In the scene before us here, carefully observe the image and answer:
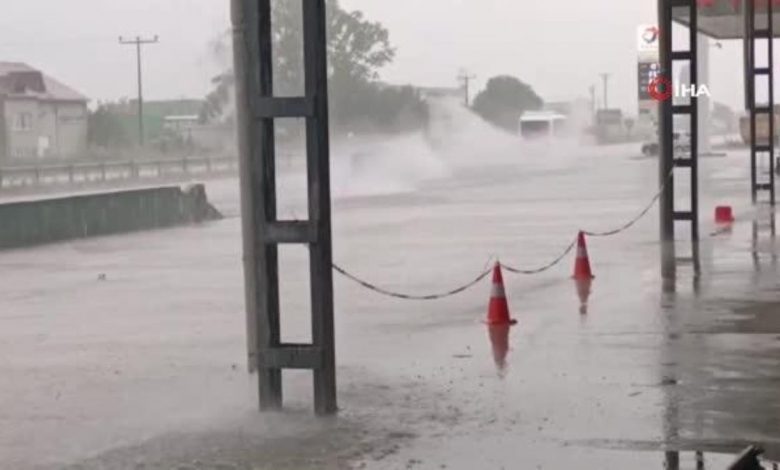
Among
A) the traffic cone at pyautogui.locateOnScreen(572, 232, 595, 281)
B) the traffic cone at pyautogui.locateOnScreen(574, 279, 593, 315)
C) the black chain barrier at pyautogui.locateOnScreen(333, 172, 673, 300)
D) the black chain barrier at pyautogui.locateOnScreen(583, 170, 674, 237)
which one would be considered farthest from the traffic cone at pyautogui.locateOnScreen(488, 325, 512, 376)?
the black chain barrier at pyautogui.locateOnScreen(583, 170, 674, 237)

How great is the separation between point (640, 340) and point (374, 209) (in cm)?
2531

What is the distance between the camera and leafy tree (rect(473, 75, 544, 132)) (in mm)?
110312

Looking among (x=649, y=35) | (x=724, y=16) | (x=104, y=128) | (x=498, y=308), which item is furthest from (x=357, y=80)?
(x=498, y=308)

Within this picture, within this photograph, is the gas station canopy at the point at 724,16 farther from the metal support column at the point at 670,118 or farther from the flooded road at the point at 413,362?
the flooded road at the point at 413,362

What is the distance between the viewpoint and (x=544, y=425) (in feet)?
26.8

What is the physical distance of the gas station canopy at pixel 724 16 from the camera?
97.6 ft

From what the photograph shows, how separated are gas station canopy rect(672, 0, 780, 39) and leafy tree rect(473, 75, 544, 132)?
6561cm

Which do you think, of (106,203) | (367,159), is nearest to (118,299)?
(106,203)

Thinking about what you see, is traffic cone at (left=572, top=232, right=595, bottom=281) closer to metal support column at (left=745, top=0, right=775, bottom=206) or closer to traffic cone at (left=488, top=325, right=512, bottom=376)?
traffic cone at (left=488, top=325, right=512, bottom=376)

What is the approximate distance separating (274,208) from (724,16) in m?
29.1

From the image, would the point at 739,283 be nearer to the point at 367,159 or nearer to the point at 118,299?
the point at 118,299

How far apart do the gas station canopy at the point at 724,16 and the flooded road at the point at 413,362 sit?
7.52 meters

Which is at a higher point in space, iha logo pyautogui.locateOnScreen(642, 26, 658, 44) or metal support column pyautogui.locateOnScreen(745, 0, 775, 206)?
iha logo pyautogui.locateOnScreen(642, 26, 658, 44)

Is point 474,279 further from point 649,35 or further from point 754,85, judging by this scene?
point 649,35
